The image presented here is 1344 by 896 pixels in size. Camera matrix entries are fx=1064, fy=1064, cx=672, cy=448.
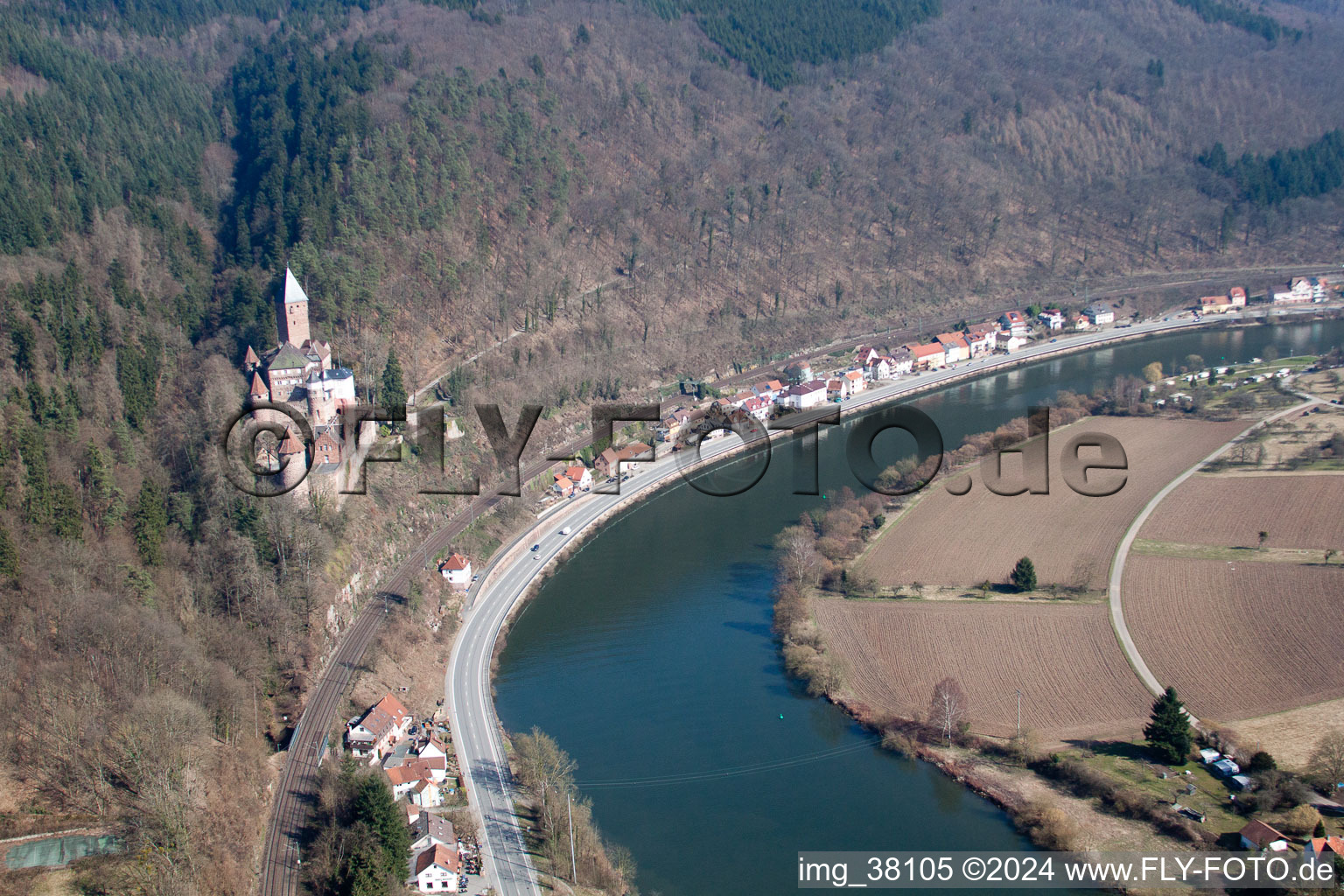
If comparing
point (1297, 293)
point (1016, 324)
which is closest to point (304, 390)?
point (1016, 324)

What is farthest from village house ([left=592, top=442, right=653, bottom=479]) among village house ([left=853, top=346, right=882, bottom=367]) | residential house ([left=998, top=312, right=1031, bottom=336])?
residential house ([left=998, top=312, right=1031, bottom=336])

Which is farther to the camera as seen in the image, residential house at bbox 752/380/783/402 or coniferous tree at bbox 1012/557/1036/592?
residential house at bbox 752/380/783/402

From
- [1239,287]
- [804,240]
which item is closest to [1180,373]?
[1239,287]

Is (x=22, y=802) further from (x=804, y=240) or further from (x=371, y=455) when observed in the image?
(x=804, y=240)

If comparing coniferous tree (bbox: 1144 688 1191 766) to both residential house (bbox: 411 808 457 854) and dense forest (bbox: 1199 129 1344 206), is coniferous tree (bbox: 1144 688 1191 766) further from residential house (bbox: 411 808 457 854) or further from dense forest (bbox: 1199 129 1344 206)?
dense forest (bbox: 1199 129 1344 206)

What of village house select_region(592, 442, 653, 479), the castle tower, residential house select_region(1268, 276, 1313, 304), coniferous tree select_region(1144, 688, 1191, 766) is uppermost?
residential house select_region(1268, 276, 1313, 304)

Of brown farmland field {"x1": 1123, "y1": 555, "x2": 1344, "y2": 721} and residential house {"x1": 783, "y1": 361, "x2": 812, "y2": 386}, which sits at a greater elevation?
residential house {"x1": 783, "y1": 361, "x2": 812, "y2": 386}
